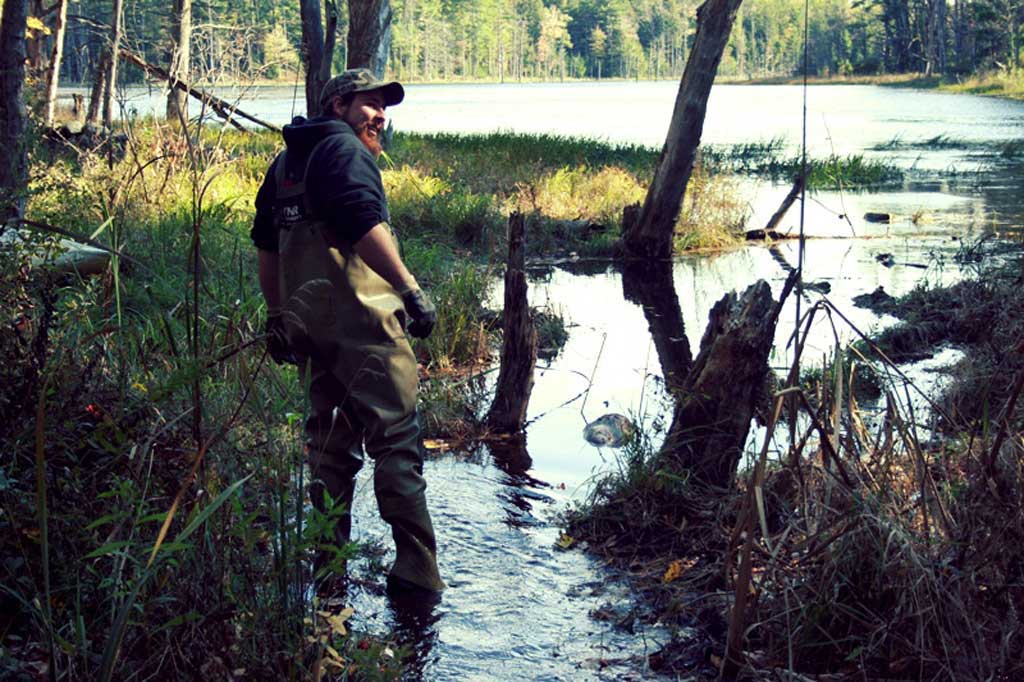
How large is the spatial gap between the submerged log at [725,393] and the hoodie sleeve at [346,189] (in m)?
2.10

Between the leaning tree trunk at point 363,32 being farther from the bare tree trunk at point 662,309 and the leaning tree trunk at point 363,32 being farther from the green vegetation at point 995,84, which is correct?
the green vegetation at point 995,84

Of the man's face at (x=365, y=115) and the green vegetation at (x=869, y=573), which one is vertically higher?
the man's face at (x=365, y=115)

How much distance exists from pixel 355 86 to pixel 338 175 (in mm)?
451

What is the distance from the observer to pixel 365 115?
479 centimetres

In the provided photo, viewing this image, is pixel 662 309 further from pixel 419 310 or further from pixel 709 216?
pixel 419 310

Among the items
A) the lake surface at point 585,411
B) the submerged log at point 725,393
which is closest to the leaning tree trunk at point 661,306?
the lake surface at point 585,411

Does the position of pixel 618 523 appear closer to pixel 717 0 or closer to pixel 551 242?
pixel 717 0

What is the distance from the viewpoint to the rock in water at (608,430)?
7473 mm

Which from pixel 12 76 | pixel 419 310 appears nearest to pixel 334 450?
pixel 419 310

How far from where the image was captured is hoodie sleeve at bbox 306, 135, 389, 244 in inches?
177

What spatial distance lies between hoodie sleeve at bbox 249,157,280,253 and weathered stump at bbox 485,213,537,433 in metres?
2.63

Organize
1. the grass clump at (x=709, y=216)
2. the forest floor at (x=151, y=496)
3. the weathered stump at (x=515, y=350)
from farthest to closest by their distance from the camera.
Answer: the grass clump at (x=709, y=216) → the weathered stump at (x=515, y=350) → the forest floor at (x=151, y=496)

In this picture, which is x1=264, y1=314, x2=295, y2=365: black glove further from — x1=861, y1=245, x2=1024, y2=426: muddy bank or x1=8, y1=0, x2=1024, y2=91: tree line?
x1=8, y1=0, x2=1024, y2=91: tree line

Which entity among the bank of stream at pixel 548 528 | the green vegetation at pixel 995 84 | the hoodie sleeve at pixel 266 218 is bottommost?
the bank of stream at pixel 548 528
